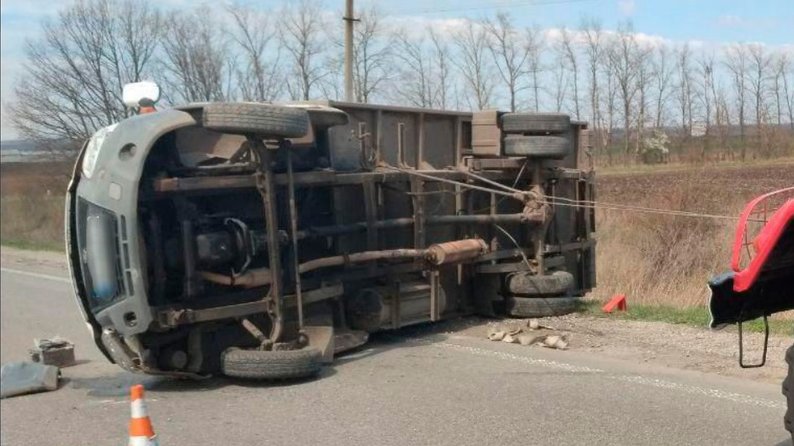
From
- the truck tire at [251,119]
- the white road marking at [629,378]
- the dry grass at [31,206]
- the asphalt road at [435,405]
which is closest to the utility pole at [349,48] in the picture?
the dry grass at [31,206]

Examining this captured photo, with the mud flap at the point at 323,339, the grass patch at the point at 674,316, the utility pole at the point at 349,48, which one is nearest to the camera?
the mud flap at the point at 323,339

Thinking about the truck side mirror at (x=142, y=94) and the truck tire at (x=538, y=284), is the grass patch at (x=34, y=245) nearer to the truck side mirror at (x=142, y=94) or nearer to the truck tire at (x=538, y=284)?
the truck side mirror at (x=142, y=94)

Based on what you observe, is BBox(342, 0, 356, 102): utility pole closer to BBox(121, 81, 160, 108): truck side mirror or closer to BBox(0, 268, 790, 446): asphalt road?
BBox(121, 81, 160, 108): truck side mirror

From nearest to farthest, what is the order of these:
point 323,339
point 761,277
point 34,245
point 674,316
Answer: point 761,277 → point 323,339 → point 674,316 → point 34,245

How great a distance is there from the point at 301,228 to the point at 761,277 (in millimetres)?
4924

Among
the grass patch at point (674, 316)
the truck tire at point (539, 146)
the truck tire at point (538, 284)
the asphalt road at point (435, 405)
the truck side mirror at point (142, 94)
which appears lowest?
the asphalt road at point (435, 405)

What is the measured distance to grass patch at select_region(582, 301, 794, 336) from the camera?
26.8 ft

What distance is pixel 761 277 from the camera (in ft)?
13.3

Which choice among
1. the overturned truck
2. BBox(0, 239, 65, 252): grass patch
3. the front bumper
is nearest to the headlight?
the overturned truck

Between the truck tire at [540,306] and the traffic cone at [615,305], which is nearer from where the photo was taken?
the truck tire at [540,306]

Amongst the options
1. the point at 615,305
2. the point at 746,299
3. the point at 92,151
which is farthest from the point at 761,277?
the point at 615,305

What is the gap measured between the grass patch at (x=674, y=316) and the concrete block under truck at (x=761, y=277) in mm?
3991

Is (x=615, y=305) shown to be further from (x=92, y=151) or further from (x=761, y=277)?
(x=761, y=277)

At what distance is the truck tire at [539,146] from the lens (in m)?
9.54
